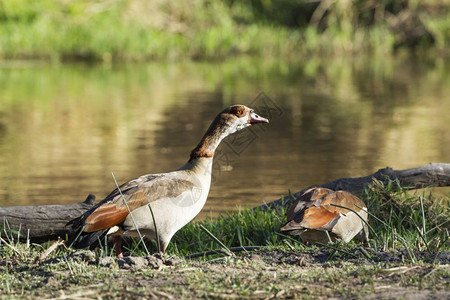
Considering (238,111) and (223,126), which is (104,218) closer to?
(223,126)

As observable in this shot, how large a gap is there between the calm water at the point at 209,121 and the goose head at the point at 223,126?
0.54 m

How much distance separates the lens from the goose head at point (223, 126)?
6.43m

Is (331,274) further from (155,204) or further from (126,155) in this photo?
(126,155)

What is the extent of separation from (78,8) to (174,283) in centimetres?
2896

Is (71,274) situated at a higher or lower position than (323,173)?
higher

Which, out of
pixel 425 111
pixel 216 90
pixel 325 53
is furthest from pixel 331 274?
pixel 325 53

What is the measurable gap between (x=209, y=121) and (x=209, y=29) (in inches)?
651

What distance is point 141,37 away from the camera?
30.6m

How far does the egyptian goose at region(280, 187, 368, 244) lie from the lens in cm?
610

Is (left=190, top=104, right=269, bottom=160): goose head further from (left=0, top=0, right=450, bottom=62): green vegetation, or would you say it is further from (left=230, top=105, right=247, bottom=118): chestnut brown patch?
(left=0, top=0, right=450, bottom=62): green vegetation

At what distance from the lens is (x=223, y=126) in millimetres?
6500

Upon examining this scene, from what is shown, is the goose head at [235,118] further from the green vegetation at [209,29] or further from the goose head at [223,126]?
the green vegetation at [209,29]

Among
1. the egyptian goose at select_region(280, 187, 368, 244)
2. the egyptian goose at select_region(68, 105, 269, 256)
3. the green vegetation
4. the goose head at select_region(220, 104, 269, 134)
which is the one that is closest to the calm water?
the goose head at select_region(220, 104, 269, 134)

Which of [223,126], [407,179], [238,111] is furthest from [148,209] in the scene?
[407,179]
